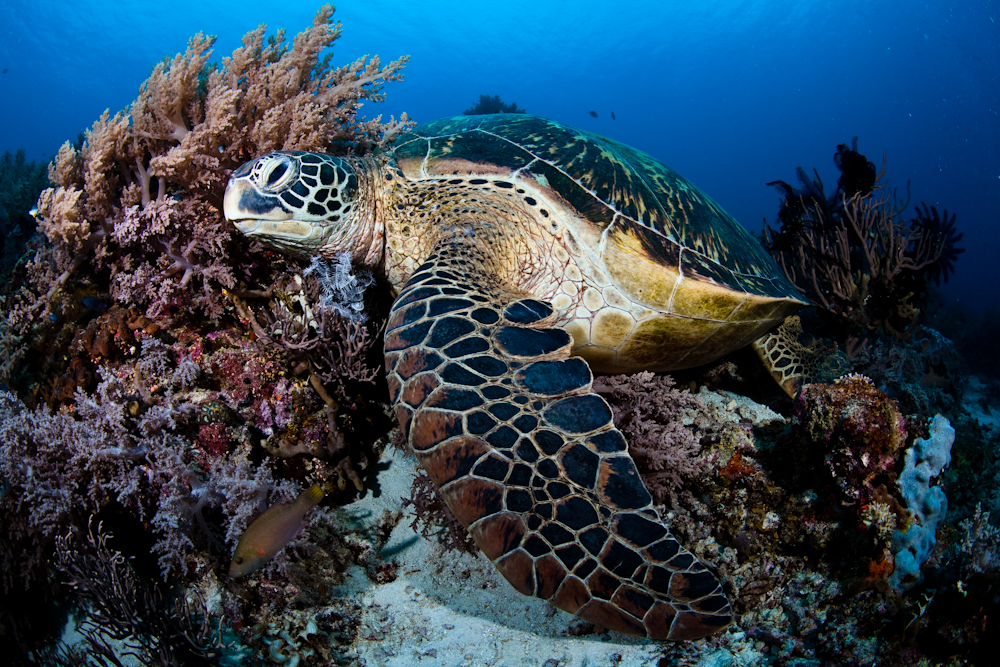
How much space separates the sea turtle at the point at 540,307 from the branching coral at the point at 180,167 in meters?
0.29

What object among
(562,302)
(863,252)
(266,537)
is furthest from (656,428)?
(863,252)

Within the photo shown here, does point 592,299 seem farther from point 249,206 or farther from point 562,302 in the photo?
point 249,206

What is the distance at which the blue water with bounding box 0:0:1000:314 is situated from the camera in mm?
49875

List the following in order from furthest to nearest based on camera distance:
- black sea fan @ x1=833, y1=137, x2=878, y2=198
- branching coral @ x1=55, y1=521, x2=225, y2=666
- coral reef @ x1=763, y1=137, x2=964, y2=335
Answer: black sea fan @ x1=833, y1=137, x2=878, y2=198 → coral reef @ x1=763, y1=137, x2=964, y2=335 → branching coral @ x1=55, y1=521, x2=225, y2=666

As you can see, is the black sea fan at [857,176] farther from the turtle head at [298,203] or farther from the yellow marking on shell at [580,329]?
the turtle head at [298,203]

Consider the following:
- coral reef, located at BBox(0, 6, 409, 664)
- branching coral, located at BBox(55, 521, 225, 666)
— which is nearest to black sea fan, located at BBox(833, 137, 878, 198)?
coral reef, located at BBox(0, 6, 409, 664)

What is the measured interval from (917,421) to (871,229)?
3472 mm

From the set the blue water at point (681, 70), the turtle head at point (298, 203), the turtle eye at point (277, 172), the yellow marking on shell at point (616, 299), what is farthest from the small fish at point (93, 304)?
the blue water at point (681, 70)

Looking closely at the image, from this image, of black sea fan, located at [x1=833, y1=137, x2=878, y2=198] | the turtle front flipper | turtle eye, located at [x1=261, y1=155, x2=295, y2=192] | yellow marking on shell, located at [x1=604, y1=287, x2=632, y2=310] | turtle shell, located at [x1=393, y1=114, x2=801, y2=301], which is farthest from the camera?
black sea fan, located at [x1=833, y1=137, x2=878, y2=198]

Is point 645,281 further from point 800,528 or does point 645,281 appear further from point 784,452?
point 800,528

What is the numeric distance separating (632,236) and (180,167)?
2328mm

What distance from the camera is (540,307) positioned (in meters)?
1.91

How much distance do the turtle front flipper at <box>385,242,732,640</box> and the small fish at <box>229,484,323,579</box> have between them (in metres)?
0.55

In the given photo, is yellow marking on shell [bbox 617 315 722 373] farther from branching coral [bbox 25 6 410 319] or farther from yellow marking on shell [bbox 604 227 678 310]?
branching coral [bbox 25 6 410 319]
